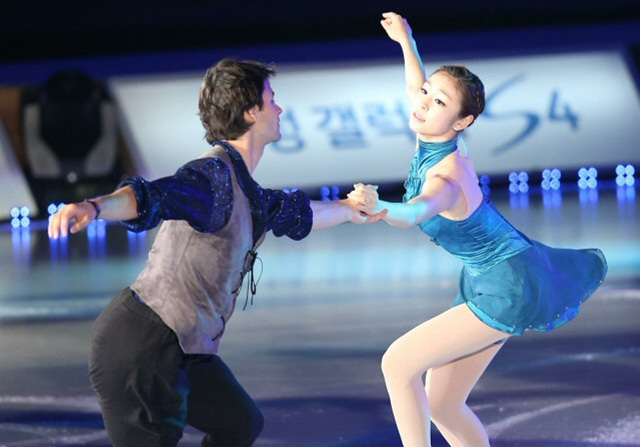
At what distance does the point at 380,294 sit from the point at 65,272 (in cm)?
297

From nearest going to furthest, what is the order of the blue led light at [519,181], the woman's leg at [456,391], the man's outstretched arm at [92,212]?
the man's outstretched arm at [92,212] → the woman's leg at [456,391] → the blue led light at [519,181]

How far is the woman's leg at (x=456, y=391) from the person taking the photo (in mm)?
3676

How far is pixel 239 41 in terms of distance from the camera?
14789 mm

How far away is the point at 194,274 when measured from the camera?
304 cm

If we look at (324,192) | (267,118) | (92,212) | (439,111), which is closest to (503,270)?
(439,111)

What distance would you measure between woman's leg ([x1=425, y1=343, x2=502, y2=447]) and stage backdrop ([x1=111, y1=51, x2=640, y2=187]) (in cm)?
1036

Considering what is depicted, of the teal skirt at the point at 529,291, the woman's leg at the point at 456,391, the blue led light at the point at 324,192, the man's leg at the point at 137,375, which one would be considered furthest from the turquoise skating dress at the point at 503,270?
the blue led light at the point at 324,192

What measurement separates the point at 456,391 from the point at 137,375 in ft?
3.73

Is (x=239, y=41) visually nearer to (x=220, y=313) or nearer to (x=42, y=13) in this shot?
(x=42, y=13)

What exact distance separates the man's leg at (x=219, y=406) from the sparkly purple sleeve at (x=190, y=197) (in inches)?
15.7

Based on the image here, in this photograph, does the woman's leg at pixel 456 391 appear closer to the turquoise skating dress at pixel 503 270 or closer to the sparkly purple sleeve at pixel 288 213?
the turquoise skating dress at pixel 503 270

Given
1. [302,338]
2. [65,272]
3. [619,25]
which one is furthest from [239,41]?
[302,338]

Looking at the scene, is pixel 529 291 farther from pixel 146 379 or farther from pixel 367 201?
pixel 146 379

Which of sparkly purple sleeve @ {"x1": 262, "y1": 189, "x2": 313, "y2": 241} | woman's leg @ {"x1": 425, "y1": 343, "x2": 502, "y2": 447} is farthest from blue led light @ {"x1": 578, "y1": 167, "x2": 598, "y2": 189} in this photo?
sparkly purple sleeve @ {"x1": 262, "y1": 189, "x2": 313, "y2": 241}
